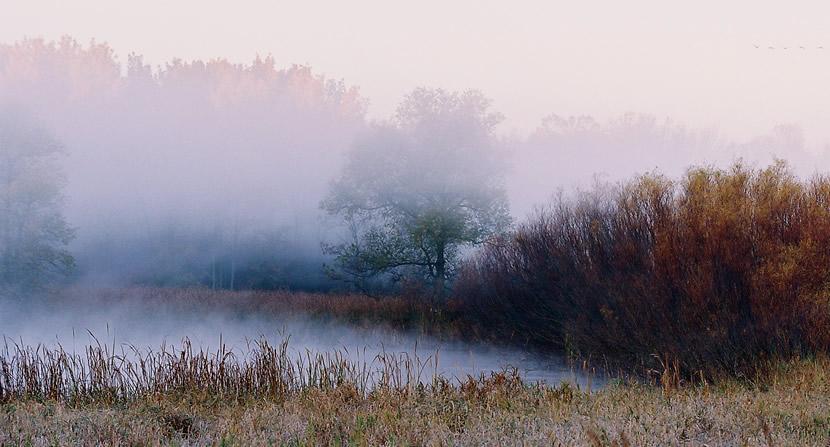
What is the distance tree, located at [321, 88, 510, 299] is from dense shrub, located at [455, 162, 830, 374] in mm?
9763

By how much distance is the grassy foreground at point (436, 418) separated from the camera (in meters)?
6.62

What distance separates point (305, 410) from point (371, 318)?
1579 centimetres

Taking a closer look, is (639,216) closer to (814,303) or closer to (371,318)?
(814,303)

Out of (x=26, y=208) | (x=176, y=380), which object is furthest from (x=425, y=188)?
(x=176, y=380)

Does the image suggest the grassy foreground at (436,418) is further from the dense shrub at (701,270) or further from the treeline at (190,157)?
the treeline at (190,157)

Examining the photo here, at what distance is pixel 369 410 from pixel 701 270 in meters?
8.03

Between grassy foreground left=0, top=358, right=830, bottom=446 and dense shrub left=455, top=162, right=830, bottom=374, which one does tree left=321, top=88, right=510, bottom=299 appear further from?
grassy foreground left=0, top=358, right=830, bottom=446

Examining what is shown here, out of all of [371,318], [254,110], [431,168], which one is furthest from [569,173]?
[371,318]

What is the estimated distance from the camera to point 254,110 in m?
44.5

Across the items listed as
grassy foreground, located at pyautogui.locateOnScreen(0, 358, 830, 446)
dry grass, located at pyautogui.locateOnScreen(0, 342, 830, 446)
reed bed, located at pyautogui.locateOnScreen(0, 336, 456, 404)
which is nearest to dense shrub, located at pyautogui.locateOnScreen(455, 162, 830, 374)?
dry grass, located at pyautogui.locateOnScreen(0, 342, 830, 446)

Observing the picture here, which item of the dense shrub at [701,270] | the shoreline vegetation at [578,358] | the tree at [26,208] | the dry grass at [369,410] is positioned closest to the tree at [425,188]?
the shoreline vegetation at [578,358]

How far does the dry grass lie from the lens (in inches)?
264

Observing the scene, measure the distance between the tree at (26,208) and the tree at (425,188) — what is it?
8.67 meters

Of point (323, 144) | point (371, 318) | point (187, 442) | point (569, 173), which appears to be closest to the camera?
point (187, 442)
